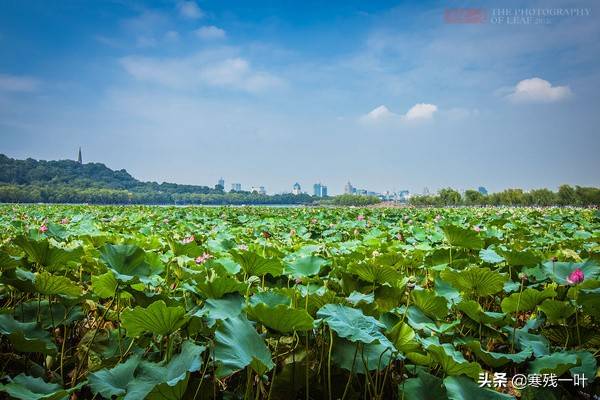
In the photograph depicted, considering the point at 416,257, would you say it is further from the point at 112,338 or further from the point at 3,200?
the point at 3,200

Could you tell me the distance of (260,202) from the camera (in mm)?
82562

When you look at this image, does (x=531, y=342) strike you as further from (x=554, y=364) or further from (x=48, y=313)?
(x=48, y=313)

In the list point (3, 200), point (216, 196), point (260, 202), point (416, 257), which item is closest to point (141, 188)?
point (216, 196)

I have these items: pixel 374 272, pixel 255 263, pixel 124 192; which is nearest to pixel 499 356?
pixel 374 272

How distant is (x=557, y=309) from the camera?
1.54m

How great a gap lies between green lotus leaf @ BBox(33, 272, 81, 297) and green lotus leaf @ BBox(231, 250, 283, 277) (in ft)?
1.88

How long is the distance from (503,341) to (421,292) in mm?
448

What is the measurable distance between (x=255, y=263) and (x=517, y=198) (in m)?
78.1

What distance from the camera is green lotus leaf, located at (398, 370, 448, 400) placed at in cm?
104

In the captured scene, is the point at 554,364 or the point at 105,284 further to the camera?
the point at 105,284

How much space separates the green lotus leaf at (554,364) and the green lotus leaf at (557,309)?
1.09 ft

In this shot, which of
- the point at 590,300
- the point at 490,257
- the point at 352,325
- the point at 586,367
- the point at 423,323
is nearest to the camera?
the point at 352,325

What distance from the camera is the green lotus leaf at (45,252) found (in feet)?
4.82

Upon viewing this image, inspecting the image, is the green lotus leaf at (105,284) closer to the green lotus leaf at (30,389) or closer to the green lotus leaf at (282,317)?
the green lotus leaf at (30,389)
